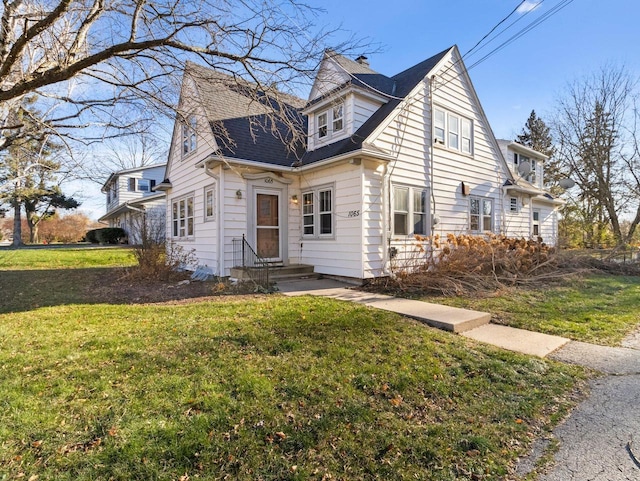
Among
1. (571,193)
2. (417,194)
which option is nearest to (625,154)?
(571,193)

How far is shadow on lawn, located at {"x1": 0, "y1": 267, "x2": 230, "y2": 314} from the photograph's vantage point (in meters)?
A: 7.10

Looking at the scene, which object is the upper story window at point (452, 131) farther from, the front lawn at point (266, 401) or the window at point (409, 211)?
the front lawn at point (266, 401)

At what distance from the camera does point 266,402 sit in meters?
2.86

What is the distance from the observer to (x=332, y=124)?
407 inches

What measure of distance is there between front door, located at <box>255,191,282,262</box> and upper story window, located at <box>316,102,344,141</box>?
2.40 meters

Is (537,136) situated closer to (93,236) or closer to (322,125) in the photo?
(322,125)

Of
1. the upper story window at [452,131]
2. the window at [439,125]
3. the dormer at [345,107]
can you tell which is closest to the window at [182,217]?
the dormer at [345,107]

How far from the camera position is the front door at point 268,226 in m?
9.96

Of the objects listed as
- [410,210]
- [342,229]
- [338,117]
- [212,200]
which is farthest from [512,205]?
[212,200]

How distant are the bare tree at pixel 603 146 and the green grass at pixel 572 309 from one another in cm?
1576

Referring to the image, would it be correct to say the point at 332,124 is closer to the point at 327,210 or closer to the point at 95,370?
the point at 327,210

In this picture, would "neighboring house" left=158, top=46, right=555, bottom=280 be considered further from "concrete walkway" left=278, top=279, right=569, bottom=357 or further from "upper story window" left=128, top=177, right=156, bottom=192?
"upper story window" left=128, top=177, right=156, bottom=192

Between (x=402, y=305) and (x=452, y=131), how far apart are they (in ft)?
24.2

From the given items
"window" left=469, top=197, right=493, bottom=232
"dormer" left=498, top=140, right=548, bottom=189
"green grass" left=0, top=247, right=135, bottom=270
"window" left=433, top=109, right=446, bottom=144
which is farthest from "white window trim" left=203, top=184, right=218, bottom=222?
"dormer" left=498, top=140, right=548, bottom=189
